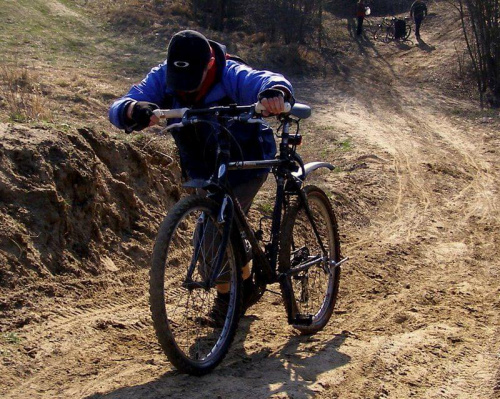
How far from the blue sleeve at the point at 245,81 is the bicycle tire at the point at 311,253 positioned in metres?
0.84

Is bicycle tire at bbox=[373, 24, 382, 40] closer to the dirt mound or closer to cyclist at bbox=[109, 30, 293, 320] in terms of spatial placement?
the dirt mound

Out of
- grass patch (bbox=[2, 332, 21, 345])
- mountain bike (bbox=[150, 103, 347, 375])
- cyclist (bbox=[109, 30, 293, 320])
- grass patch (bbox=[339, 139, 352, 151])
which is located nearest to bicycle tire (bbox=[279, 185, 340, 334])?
mountain bike (bbox=[150, 103, 347, 375])

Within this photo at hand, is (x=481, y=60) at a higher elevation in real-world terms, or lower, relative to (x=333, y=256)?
higher

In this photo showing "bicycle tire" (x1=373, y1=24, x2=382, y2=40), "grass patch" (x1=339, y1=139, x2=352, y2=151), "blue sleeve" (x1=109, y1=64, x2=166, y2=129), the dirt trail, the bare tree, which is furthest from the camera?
"bicycle tire" (x1=373, y1=24, x2=382, y2=40)

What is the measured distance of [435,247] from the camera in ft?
24.1

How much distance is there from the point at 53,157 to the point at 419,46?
65.6 feet

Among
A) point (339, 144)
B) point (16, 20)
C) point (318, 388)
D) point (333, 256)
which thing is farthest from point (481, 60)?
point (318, 388)

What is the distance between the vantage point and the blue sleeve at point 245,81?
4246mm

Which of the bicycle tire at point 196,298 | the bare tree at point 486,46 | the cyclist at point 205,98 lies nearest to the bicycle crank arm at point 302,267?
the cyclist at point 205,98

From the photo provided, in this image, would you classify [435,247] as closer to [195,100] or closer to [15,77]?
[195,100]

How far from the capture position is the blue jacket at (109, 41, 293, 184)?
4340 millimetres

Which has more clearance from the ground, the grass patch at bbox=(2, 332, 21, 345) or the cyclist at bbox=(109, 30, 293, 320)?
the cyclist at bbox=(109, 30, 293, 320)

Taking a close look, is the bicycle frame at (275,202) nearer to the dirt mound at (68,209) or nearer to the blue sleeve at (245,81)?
the blue sleeve at (245,81)

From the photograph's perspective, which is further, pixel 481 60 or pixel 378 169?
pixel 481 60
